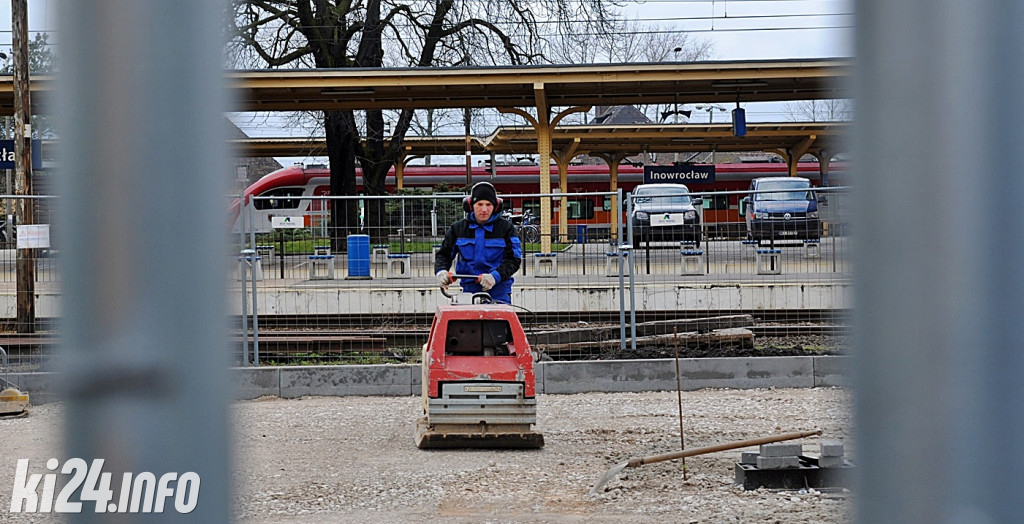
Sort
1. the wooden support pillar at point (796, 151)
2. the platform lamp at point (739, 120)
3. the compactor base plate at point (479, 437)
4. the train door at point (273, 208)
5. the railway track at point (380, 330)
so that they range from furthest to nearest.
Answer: the wooden support pillar at point (796, 151) < the platform lamp at point (739, 120) < the railway track at point (380, 330) < the train door at point (273, 208) < the compactor base plate at point (479, 437)

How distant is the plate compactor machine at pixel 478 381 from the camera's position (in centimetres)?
770

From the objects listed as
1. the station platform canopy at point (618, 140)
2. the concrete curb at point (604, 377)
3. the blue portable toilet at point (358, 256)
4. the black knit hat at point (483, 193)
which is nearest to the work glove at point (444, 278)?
the black knit hat at point (483, 193)

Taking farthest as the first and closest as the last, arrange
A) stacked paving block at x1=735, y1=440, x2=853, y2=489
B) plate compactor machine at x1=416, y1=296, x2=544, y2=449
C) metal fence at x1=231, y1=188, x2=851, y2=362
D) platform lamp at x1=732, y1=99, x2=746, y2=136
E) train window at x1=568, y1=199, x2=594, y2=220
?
1. platform lamp at x1=732, y1=99, x2=746, y2=136
2. train window at x1=568, y1=199, x2=594, y2=220
3. metal fence at x1=231, y1=188, x2=851, y2=362
4. plate compactor machine at x1=416, y1=296, x2=544, y2=449
5. stacked paving block at x1=735, y1=440, x2=853, y2=489

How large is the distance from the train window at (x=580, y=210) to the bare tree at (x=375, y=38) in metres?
12.5

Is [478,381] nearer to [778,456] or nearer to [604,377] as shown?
[778,456]

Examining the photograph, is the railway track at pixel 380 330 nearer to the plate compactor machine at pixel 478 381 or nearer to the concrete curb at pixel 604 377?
the concrete curb at pixel 604 377

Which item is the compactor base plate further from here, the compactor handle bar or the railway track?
the railway track

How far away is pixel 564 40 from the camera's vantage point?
1037 inches

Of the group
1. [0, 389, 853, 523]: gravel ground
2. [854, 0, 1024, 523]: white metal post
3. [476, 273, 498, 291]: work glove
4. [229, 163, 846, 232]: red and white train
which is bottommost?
[0, 389, 853, 523]: gravel ground

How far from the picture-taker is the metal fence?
12.7m

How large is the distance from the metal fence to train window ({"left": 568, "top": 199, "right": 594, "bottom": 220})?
93 millimetres

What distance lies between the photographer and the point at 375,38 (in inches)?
1088

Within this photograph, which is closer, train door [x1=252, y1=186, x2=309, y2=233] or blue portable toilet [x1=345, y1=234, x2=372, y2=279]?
train door [x1=252, y1=186, x2=309, y2=233]

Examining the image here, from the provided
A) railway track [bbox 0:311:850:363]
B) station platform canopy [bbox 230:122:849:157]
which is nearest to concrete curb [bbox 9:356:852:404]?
railway track [bbox 0:311:850:363]
